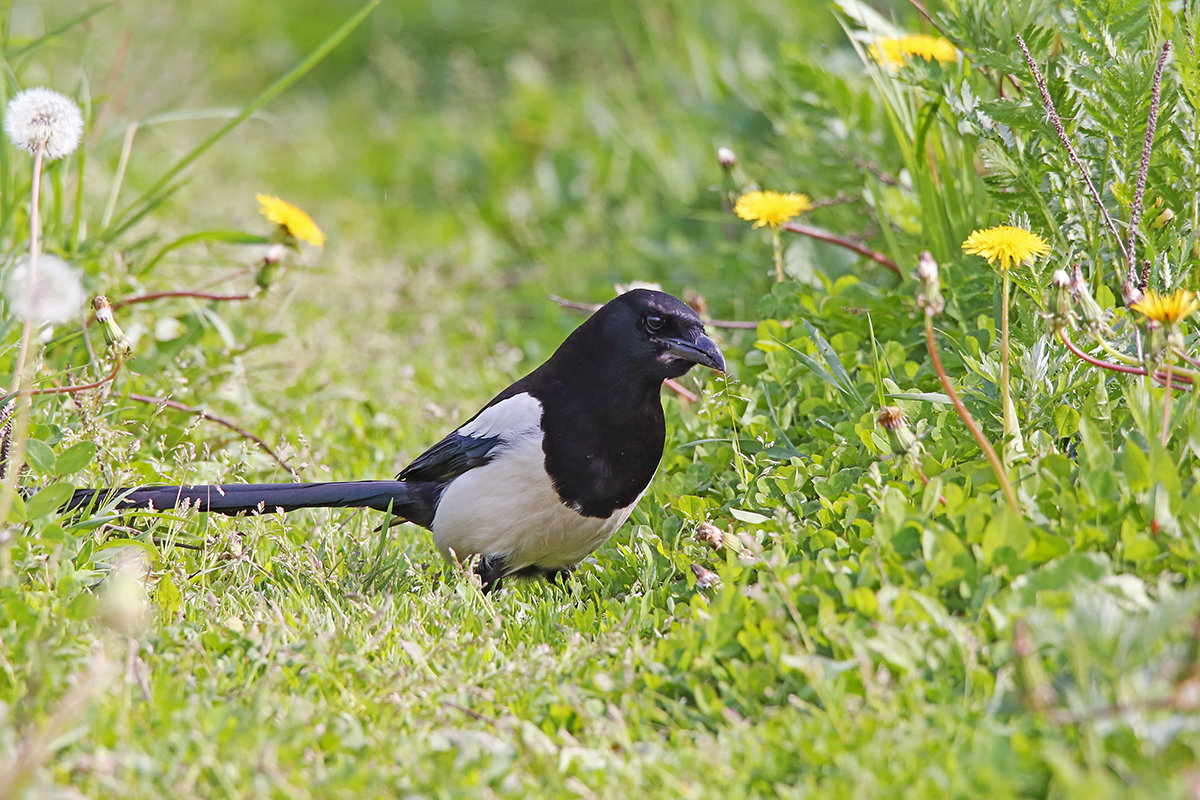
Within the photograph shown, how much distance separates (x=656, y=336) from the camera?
3277 mm

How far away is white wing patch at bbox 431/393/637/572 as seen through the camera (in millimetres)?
3189

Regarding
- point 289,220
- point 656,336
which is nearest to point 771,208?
point 656,336

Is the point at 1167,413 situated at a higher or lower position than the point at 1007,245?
lower

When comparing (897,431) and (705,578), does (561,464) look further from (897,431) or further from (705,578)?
(897,431)

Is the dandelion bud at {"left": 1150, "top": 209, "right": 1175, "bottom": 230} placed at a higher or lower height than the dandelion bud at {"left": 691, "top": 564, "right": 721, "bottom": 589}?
higher

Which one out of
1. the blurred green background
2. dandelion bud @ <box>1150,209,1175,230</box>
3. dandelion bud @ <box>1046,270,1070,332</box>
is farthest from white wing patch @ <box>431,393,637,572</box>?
dandelion bud @ <box>1150,209,1175,230</box>

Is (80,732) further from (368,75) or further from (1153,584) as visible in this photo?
(368,75)

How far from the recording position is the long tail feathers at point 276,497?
10.0ft

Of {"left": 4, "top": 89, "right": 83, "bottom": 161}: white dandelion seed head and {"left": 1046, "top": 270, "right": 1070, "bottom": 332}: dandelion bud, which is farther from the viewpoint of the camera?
{"left": 4, "top": 89, "right": 83, "bottom": 161}: white dandelion seed head

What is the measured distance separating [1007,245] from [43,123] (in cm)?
230

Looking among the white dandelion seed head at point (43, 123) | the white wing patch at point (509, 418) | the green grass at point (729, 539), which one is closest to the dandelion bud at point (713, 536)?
the green grass at point (729, 539)

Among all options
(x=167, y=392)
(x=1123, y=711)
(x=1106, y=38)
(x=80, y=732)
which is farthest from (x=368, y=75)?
(x=1123, y=711)

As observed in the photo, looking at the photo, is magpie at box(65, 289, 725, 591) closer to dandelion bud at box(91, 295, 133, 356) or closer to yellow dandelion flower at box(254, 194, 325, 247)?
dandelion bud at box(91, 295, 133, 356)

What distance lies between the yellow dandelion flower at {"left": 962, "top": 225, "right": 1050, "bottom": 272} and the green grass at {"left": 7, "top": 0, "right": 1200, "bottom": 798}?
0.21 m
